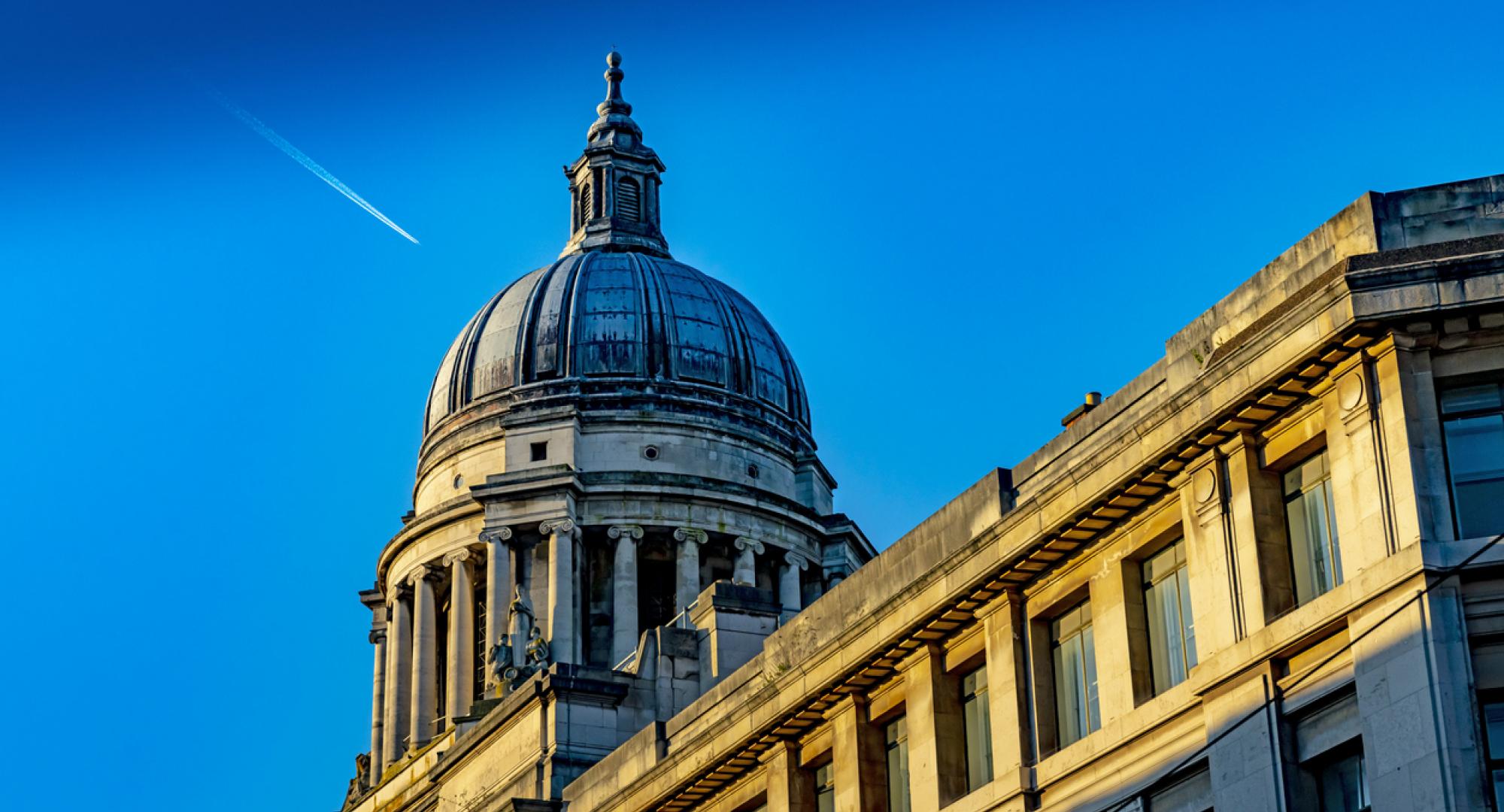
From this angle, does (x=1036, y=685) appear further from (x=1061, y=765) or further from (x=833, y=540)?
(x=833, y=540)

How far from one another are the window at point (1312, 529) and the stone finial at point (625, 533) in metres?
60.1

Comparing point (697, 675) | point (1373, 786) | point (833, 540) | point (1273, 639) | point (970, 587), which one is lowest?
point (1373, 786)

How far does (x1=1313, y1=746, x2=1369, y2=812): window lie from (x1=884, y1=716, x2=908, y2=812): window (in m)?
11.5

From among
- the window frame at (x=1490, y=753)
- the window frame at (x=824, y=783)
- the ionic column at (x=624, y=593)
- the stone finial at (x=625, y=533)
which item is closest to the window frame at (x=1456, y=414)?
the window frame at (x=1490, y=753)

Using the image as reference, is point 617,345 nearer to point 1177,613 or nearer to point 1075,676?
point 1075,676

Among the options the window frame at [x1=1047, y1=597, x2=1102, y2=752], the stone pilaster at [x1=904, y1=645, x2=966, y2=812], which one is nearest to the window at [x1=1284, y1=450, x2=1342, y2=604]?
the window frame at [x1=1047, y1=597, x2=1102, y2=752]

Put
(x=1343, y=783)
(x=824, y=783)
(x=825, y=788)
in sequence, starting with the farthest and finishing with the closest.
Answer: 1. (x=824, y=783)
2. (x=825, y=788)
3. (x=1343, y=783)

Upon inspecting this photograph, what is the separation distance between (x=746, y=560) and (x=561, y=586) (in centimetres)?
720

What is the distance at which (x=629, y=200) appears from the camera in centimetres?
11069

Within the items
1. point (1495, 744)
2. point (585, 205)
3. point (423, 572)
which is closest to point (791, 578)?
point (423, 572)

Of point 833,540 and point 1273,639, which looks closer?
point 1273,639

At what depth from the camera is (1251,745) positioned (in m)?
37.7

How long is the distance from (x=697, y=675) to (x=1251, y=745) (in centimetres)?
2904

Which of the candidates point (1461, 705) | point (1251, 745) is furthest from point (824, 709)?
point (1461, 705)
